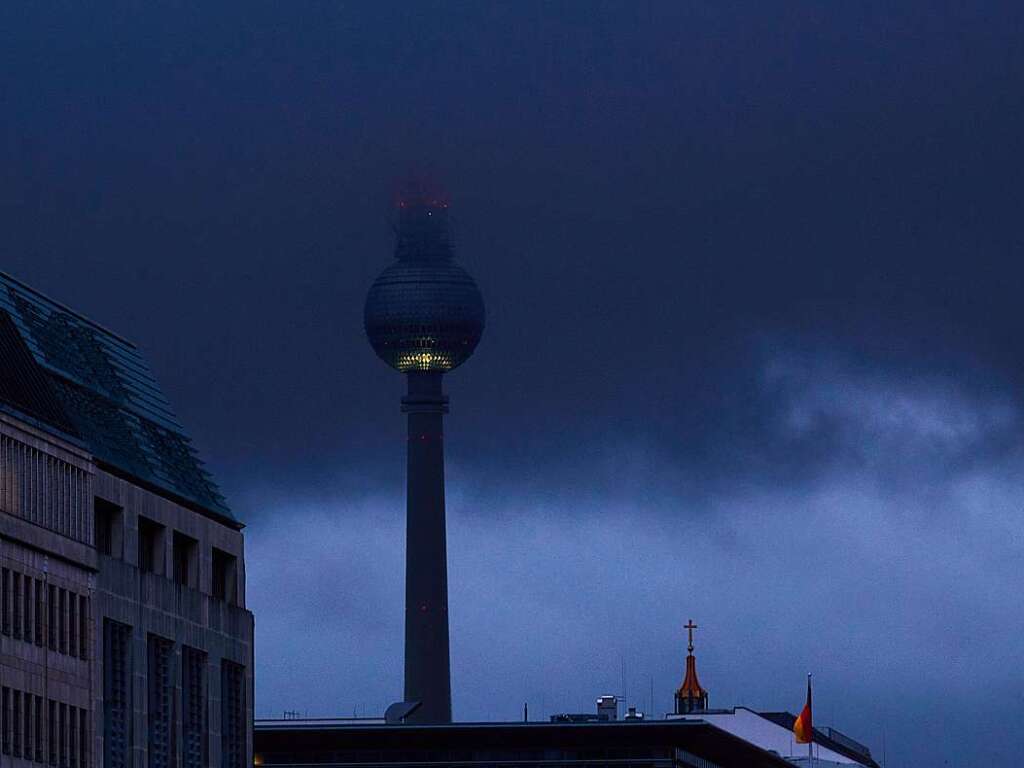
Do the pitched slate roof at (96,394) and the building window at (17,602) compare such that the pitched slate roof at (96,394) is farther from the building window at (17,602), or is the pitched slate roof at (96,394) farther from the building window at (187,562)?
the building window at (17,602)

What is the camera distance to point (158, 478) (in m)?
168

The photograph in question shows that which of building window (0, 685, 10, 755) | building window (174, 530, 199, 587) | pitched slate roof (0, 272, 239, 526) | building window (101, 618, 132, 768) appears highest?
pitched slate roof (0, 272, 239, 526)

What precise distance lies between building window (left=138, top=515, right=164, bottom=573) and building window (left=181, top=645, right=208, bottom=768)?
12.4 feet

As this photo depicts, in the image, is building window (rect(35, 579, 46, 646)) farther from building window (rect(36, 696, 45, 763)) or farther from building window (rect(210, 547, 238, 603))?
building window (rect(210, 547, 238, 603))

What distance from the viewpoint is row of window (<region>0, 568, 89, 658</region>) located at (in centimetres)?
14788

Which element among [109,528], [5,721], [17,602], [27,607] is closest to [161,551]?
[109,528]

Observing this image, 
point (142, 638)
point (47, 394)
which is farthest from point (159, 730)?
point (47, 394)

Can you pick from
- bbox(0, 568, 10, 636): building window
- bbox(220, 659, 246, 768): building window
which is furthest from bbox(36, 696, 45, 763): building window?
bbox(220, 659, 246, 768): building window

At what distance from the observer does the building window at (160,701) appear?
165 metres

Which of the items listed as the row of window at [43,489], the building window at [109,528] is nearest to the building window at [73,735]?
the row of window at [43,489]

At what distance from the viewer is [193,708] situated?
6737 inches

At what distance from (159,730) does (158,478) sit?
32.6ft

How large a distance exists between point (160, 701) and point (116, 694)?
6.15m

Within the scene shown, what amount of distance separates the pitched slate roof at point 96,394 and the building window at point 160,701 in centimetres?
645
